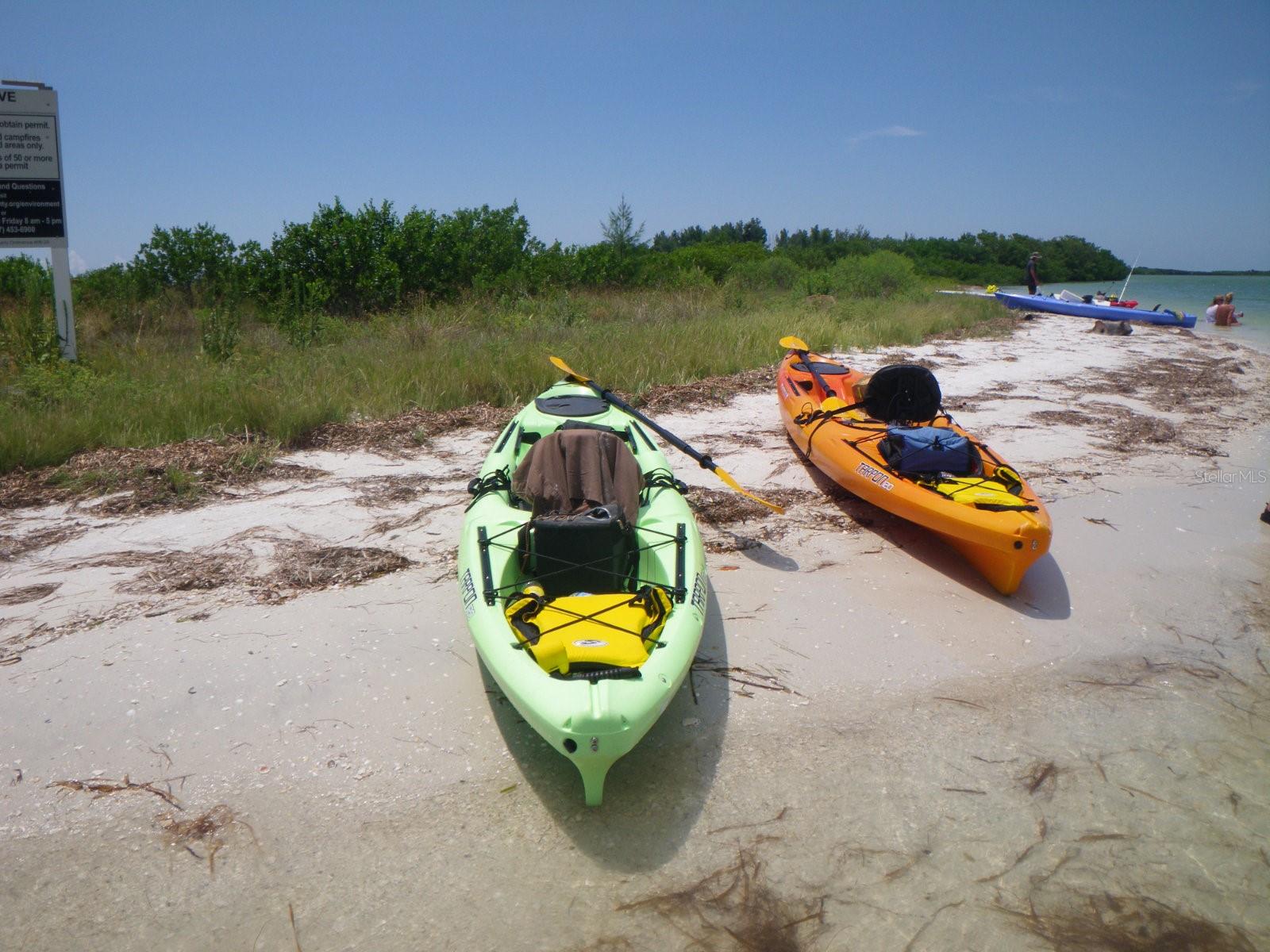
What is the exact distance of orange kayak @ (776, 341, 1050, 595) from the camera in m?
4.94

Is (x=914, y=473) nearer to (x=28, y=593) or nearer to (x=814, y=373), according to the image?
(x=814, y=373)

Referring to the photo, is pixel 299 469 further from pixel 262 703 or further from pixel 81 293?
pixel 81 293

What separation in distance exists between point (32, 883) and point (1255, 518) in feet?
25.3

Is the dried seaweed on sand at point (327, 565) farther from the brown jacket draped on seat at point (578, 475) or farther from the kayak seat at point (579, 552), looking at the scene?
the kayak seat at point (579, 552)

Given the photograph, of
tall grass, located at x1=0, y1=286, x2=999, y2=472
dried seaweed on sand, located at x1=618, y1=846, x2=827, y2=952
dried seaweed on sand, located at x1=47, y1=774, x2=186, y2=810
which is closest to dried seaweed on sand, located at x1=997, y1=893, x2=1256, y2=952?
dried seaweed on sand, located at x1=618, y1=846, x2=827, y2=952

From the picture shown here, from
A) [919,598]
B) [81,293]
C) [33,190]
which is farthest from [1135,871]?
[81,293]

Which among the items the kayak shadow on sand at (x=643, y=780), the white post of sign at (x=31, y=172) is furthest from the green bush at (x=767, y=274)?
the kayak shadow on sand at (x=643, y=780)

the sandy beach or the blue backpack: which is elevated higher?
the blue backpack

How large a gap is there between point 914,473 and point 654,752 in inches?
116

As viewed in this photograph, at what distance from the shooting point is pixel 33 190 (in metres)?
8.53

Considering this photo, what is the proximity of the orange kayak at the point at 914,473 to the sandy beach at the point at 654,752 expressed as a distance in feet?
1.06

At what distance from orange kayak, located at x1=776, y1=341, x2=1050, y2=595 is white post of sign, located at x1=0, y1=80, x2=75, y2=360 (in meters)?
7.53

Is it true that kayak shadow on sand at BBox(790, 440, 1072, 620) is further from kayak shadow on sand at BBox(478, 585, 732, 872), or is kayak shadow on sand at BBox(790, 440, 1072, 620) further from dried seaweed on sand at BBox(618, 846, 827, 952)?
dried seaweed on sand at BBox(618, 846, 827, 952)

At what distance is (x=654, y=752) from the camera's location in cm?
359
